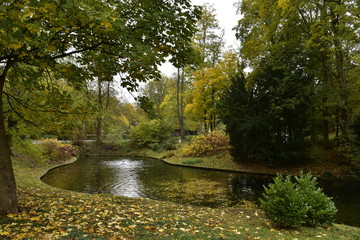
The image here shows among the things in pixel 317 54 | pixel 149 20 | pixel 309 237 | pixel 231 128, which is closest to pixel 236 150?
pixel 231 128

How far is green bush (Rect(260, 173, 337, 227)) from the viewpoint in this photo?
16.8ft

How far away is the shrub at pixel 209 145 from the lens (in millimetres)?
21328

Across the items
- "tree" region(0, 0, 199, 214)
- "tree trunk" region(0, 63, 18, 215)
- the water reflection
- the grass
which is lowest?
the water reflection

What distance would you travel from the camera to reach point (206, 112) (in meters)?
24.7

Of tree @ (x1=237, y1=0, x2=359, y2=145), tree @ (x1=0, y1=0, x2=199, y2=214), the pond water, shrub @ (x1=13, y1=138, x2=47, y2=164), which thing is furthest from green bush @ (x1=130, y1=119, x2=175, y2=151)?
tree @ (x1=0, y1=0, x2=199, y2=214)

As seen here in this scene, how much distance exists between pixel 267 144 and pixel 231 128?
2702mm

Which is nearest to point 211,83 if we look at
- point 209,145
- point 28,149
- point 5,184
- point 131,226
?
point 209,145

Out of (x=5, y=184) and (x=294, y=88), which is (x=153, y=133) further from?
(x=5, y=184)

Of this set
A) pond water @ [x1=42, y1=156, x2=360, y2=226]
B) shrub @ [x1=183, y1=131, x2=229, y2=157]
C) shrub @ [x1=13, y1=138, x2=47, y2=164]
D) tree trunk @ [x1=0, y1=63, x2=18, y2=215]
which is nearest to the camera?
tree trunk @ [x1=0, y1=63, x2=18, y2=215]

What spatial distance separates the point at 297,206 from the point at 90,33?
5.30m

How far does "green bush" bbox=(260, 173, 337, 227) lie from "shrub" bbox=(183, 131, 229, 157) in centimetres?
1538

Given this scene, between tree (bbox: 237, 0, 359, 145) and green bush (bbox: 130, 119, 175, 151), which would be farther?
green bush (bbox: 130, 119, 175, 151)

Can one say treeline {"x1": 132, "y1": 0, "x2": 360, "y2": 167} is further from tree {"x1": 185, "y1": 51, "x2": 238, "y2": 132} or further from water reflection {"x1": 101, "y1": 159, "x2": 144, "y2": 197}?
water reflection {"x1": 101, "y1": 159, "x2": 144, "y2": 197}

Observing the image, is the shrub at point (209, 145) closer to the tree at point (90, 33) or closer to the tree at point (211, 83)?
the tree at point (211, 83)
